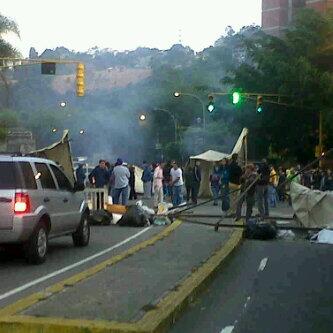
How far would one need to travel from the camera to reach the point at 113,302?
848 cm

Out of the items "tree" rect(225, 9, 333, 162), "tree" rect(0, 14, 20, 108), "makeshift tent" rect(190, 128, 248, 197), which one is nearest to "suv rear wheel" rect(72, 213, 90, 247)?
"makeshift tent" rect(190, 128, 248, 197)

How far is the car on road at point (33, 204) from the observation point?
12188mm

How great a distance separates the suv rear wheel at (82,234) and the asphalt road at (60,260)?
135 millimetres

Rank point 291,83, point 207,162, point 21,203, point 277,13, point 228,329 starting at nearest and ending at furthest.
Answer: point 228,329, point 21,203, point 207,162, point 291,83, point 277,13

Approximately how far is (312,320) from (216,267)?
3.20 meters

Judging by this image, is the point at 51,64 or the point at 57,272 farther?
the point at 51,64

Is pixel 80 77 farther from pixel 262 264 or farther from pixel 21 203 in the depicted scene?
pixel 21 203

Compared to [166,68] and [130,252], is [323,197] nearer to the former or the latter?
[130,252]

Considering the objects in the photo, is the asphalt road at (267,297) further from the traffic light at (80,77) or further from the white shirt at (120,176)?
the traffic light at (80,77)

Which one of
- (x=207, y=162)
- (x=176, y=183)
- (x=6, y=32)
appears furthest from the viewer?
(x=6, y=32)

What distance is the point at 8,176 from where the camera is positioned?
12.5 metres

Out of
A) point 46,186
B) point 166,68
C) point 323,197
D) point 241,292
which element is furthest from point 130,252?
point 166,68

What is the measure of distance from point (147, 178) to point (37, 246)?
22513 mm

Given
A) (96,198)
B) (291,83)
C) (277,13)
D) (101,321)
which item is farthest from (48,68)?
(277,13)
